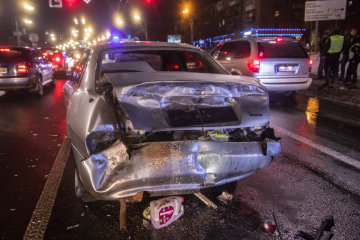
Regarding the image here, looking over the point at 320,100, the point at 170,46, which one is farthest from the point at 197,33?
the point at 170,46

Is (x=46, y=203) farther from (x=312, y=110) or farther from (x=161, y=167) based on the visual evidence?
(x=312, y=110)

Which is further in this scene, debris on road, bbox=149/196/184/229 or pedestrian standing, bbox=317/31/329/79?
pedestrian standing, bbox=317/31/329/79

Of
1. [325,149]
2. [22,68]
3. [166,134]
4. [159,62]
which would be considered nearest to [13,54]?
[22,68]

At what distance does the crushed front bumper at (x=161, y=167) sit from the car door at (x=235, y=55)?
614 centimetres

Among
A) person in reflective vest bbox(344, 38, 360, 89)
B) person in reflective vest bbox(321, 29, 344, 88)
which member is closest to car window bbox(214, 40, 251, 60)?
person in reflective vest bbox(321, 29, 344, 88)

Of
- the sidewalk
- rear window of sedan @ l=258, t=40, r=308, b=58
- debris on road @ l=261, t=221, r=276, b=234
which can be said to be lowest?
debris on road @ l=261, t=221, r=276, b=234

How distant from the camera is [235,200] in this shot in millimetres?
3098

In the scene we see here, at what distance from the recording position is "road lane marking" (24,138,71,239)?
2.58m

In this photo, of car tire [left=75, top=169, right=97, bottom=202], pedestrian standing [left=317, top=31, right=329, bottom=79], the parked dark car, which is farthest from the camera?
pedestrian standing [left=317, top=31, right=329, bottom=79]

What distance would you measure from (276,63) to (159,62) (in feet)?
14.0

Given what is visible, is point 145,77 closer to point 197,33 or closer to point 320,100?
point 320,100

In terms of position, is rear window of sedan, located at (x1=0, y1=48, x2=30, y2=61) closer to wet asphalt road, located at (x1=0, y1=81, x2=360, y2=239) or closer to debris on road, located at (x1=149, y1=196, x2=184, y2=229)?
wet asphalt road, located at (x1=0, y1=81, x2=360, y2=239)

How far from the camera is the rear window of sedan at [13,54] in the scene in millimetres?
9172

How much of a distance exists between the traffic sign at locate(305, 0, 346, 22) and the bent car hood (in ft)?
42.1
